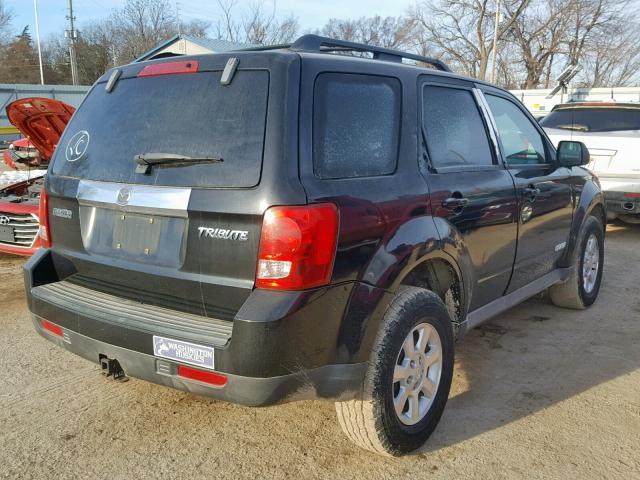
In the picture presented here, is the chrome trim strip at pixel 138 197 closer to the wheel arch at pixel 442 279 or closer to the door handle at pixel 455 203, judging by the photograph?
the wheel arch at pixel 442 279

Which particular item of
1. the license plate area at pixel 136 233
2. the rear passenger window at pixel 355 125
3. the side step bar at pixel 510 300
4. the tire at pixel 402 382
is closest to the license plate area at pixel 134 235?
the license plate area at pixel 136 233

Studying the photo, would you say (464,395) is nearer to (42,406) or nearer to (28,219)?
(42,406)

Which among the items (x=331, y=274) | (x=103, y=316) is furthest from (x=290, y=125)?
(x=103, y=316)

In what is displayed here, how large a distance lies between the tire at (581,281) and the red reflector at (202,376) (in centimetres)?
337

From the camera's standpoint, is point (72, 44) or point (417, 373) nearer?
point (417, 373)

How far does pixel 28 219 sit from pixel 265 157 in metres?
4.18

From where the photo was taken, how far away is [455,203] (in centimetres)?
313

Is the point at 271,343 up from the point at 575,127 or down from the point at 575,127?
down

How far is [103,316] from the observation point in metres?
2.66

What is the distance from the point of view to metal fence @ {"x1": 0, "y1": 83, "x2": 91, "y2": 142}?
78.5 ft

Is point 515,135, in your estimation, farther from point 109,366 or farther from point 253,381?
point 109,366

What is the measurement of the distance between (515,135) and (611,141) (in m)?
4.48

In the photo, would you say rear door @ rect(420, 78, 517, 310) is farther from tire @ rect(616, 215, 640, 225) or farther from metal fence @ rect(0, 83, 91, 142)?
metal fence @ rect(0, 83, 91, 142)

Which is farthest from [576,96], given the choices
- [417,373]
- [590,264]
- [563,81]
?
[417,373]
